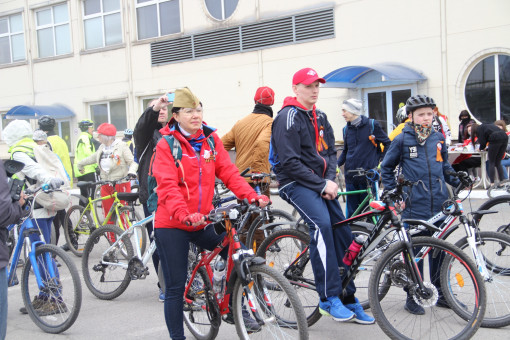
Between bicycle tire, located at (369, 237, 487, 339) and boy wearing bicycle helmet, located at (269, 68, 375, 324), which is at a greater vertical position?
boy wearing bicycle helmet, located at (269, 68, 375, 324)

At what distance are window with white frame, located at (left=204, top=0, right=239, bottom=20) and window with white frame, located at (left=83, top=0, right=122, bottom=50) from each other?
4317 mm

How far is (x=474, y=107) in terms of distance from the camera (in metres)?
14.8

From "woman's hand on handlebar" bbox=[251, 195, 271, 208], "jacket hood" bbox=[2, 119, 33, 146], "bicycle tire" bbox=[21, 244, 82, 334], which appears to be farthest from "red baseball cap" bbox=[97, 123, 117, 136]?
"woman's hand on handlebar" bbox=[251, 195, 271, 208]

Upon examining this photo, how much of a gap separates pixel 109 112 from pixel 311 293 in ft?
62.4

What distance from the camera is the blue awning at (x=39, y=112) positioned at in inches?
891

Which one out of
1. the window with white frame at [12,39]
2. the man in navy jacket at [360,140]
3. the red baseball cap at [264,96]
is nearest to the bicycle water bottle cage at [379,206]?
the red baseball cap at [264,96]

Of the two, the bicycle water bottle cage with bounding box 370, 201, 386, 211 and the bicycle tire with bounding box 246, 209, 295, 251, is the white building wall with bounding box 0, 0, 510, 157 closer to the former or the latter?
the bicycle tire with bounding box 246, 209, 295, 251

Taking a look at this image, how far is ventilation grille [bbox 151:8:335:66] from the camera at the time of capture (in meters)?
16.8

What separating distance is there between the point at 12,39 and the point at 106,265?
22.1 metres

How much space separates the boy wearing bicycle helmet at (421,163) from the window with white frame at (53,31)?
20.7m

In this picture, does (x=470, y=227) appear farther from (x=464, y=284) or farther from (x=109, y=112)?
(x=109, y=112)

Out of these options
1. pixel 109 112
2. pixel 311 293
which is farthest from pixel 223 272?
pixel 109 112

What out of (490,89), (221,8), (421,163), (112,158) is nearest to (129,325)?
(421,163)

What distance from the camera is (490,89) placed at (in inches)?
575
